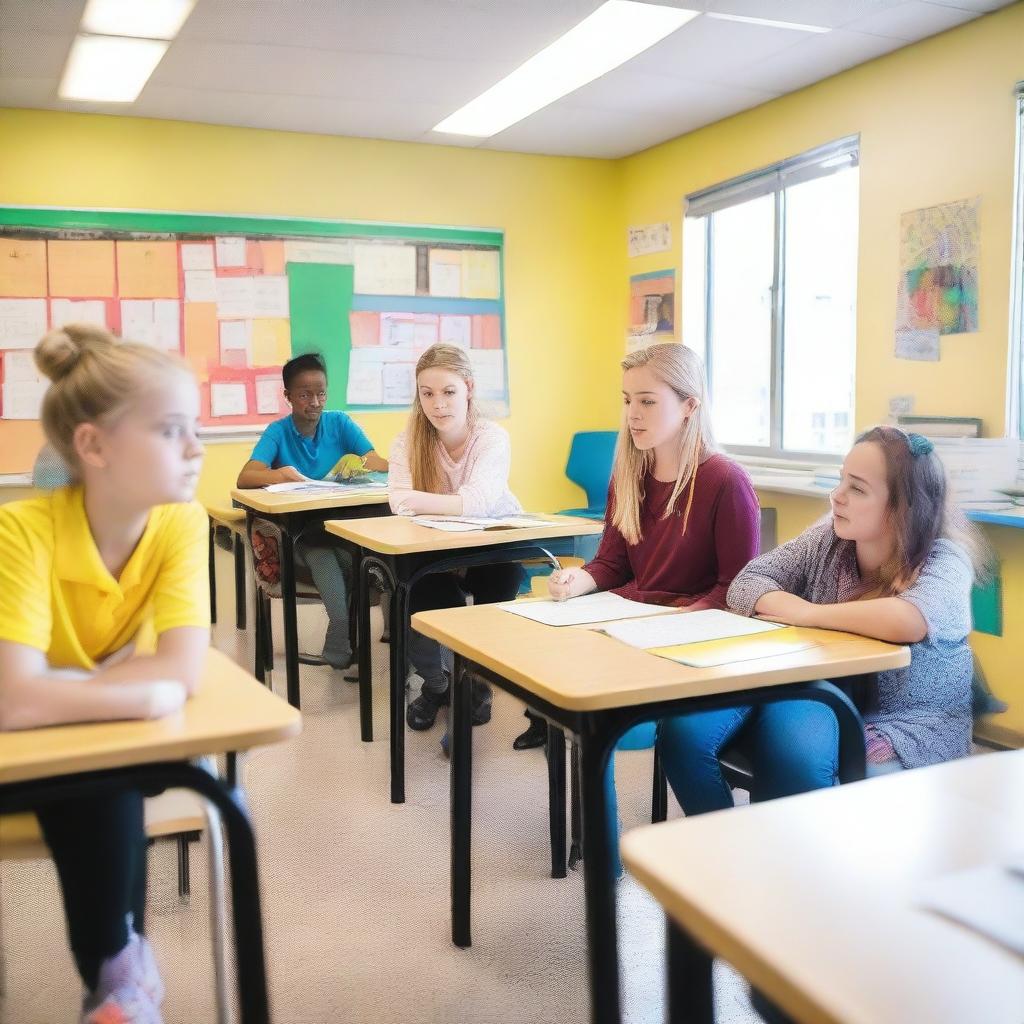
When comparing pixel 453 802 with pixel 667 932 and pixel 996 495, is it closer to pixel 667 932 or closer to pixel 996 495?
pixel 667 932

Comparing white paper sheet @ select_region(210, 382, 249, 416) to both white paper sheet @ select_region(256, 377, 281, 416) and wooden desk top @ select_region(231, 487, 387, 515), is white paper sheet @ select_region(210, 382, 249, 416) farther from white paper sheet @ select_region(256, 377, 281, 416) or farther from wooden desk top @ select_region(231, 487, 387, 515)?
wooden desk top @ select_region(231, 487, 387, 515)

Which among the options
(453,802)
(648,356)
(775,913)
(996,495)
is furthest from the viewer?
(996,495)

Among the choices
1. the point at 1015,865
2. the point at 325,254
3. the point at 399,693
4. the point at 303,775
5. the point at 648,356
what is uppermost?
the point at 325,254

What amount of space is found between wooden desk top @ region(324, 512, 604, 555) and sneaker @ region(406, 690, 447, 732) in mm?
639

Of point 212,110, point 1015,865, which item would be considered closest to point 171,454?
point 1015,865

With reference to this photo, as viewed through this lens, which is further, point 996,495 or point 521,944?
point 996,495

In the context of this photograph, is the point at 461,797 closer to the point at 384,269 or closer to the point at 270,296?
the point at 270,296

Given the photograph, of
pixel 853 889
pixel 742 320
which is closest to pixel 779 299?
pixel 742 320

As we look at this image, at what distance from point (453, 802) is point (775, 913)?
125 centimetres

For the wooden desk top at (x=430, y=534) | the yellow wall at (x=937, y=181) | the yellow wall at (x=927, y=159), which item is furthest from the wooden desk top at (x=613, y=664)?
the yellow wall at (x=927, y=159)

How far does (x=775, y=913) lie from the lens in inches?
30.6

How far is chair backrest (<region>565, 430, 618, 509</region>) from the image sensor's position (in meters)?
5.64

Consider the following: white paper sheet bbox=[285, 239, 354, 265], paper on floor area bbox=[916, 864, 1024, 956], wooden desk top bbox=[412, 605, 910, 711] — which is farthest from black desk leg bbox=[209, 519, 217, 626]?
paper on floor area bbox=[916, 864, 1024, 956]

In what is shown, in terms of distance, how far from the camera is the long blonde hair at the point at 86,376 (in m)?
1.39
